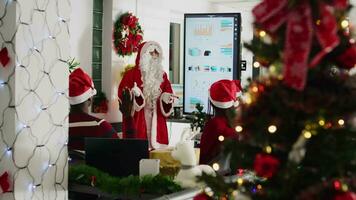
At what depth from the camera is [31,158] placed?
2.70 meters

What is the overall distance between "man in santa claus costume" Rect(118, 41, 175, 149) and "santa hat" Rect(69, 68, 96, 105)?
117 cm

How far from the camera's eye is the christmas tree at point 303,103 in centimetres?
165

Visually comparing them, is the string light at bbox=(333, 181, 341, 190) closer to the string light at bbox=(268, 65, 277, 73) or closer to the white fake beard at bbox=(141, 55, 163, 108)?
the string light at bbox=(268, 65, 277, 73)

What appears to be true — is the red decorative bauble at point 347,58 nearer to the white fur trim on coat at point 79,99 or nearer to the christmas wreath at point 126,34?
the white fur trim on coat at point 79,99

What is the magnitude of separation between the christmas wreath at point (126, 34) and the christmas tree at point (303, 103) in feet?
14.0

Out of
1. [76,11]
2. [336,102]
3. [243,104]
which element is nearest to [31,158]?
[243,104]

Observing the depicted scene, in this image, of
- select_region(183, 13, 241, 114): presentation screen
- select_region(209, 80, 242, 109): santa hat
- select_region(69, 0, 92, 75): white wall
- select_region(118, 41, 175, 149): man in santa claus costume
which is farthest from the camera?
select_region(183, 13, 241, 114): presentation screen

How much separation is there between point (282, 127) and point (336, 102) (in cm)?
19

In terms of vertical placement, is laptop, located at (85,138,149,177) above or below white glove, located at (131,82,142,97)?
→ below

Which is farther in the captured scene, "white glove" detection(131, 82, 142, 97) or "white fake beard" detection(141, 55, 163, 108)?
"white fake beard" detection(141, 55, 163, 108)

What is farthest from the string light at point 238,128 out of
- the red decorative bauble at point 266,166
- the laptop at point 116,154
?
the laptop at point 116,154

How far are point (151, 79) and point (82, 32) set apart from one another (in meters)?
0.98

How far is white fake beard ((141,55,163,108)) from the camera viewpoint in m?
5.28

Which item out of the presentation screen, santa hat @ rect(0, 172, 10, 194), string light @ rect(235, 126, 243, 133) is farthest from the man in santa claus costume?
string light @ rect(235, 126, 243, 133)
